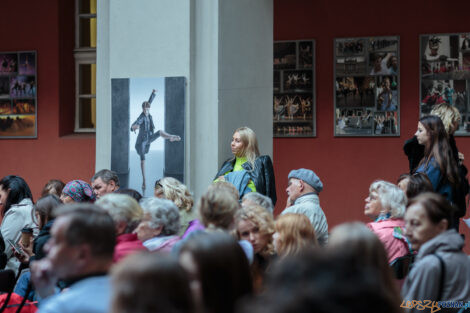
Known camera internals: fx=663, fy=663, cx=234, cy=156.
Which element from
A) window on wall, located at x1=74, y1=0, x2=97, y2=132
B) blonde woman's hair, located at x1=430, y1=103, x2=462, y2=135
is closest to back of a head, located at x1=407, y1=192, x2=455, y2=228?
blonde woman's hair, located at x1=430, y1=103, x2=462, y2=135

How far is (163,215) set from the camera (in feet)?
14.9

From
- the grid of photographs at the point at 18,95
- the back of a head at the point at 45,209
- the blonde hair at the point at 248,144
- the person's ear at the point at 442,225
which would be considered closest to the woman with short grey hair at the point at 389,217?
the person's ear at the point at 442,225

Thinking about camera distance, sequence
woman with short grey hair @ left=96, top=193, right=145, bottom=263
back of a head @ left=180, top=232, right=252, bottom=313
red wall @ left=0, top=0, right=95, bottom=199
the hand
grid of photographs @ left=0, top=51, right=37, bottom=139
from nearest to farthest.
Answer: back of a head @ left=180, top=232, right=252, bottom=313
the hand
woman with short grey hair @ left=96, top=193, right=145, bottom=263
red wall @ left=0, top=0, right=95, bottom=199
grid of photographs @ left=0, top=51, right=37, bottom=139

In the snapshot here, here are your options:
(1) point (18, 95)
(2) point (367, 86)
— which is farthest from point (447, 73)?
(1) point (18, 95)

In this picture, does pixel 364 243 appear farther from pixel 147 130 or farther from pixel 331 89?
pixel 331 89

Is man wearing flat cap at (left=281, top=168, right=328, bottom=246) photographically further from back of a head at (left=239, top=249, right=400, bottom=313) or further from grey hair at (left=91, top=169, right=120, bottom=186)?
back of a head at (left=239, top=249, right=400, bottom=313)

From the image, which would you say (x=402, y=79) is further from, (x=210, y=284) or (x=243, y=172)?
(x=210, y=284)

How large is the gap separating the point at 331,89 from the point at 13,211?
209 inches

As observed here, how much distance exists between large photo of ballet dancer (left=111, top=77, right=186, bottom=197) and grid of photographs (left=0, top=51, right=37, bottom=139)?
373 centimetres

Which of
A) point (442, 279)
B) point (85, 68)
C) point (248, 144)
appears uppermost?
point (85, 68)

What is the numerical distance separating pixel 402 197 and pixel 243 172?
210 cm

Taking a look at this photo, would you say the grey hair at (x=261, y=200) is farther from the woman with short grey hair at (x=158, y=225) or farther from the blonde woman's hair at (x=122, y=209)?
the blonde woman's hair at (x=122, y=209)

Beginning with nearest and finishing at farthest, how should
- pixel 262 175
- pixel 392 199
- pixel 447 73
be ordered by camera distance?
pixel 392 199 < pixel 262 175 < pixel 447 73

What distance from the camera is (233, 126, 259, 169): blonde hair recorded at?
7.16 m
